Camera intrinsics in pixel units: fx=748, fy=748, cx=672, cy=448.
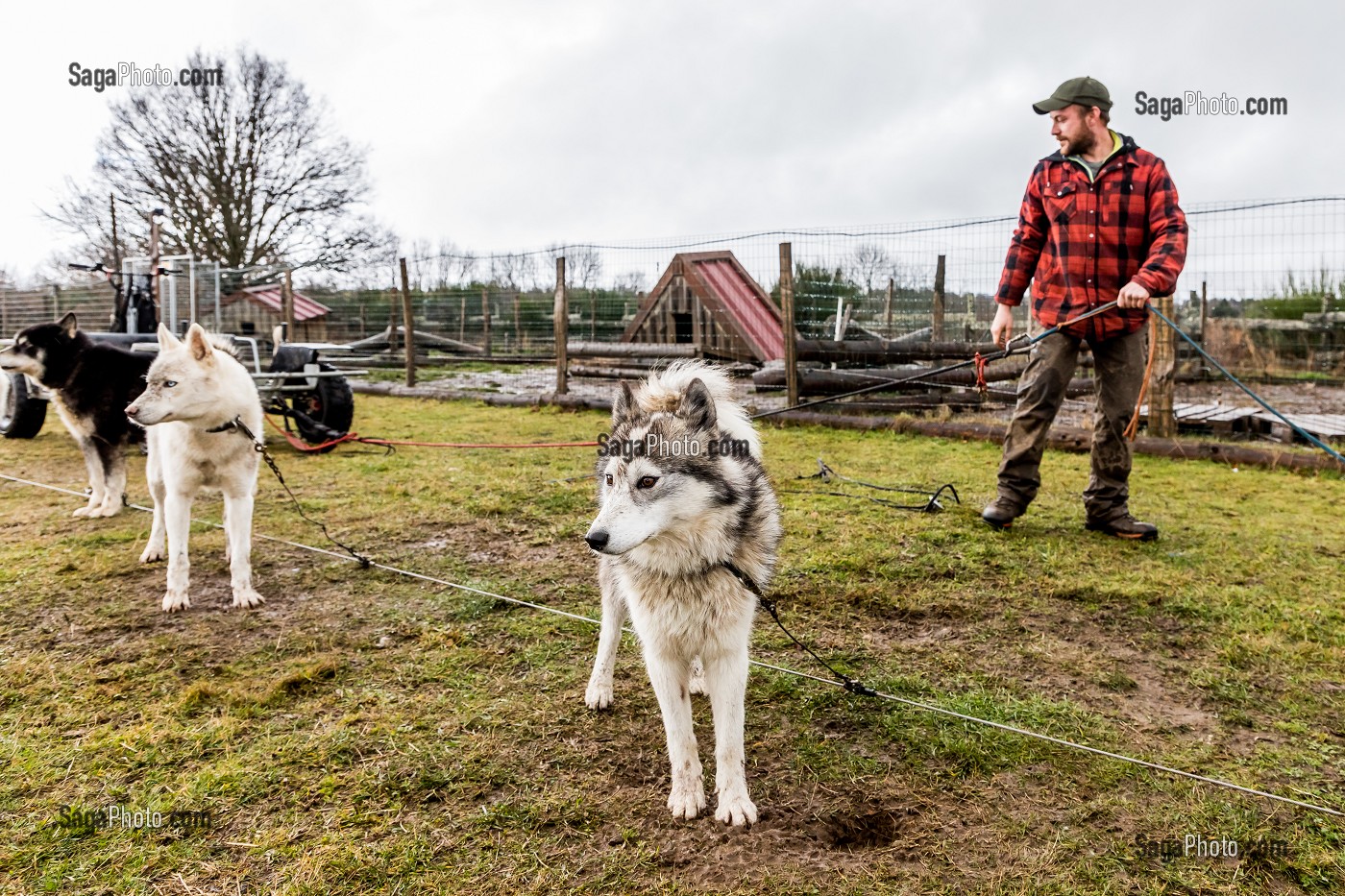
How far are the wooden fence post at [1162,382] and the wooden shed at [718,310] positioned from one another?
5.81 m

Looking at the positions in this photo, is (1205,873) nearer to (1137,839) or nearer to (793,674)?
(1137,839)

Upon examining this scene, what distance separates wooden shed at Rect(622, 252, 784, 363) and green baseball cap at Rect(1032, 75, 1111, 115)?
25.7 ft

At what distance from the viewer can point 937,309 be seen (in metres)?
10.3

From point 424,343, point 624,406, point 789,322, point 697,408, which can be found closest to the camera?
point 697,408

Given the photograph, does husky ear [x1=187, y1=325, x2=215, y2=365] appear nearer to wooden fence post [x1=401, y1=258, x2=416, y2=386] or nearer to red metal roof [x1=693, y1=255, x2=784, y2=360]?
red metal roof [x1=693, y1=255, x2=784, y2=360]

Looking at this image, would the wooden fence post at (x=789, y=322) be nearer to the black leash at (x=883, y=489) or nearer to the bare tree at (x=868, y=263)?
the bare tree at (x=868, y=263)

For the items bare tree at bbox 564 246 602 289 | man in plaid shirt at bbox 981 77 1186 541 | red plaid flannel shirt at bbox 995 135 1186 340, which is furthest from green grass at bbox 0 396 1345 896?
bare tree at bbox 564 246 602 289

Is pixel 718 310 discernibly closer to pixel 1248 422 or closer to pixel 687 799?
pixel 1248 422

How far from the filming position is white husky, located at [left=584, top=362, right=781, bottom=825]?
2.03 metres

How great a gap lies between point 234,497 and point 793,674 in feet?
9.15

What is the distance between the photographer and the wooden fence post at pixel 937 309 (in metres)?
10.0

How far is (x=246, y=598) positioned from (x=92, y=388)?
10.0 ft

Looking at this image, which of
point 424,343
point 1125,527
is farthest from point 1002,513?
point 424,343

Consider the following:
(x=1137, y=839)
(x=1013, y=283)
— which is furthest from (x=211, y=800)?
(x=1013, y=283)
